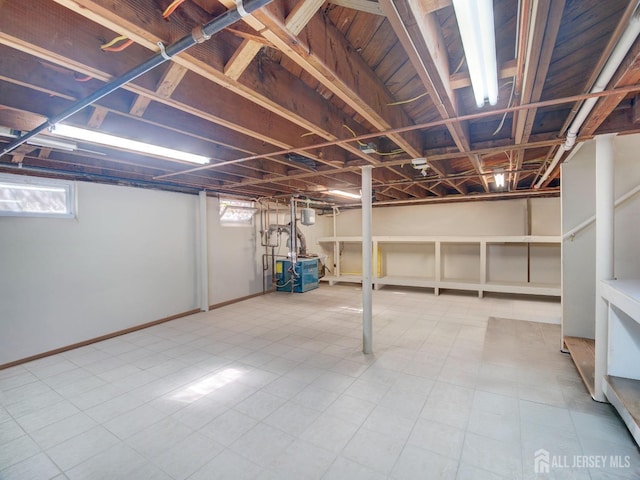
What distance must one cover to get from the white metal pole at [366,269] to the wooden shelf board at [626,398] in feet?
6.58

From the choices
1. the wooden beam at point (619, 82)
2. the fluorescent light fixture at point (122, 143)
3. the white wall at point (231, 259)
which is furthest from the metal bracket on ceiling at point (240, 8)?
the white wall at point (231, 259)

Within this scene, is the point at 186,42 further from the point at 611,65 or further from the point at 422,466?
the point at 422,466

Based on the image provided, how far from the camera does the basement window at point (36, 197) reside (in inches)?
126

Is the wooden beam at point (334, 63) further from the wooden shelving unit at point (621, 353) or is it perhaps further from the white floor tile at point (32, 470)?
the white floor tile at point (32, 470)

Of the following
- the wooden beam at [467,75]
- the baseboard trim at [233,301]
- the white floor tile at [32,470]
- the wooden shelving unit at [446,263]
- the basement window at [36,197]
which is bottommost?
the white floor tile at [32,470]

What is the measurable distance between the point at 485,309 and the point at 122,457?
5.46 m

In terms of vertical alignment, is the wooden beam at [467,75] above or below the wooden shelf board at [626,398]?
above

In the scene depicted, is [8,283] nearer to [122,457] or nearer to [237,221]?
[122,457]

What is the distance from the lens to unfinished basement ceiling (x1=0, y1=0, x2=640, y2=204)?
1180mm

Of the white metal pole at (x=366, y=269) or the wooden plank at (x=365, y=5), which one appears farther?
the white metal pole at (x=366, y=269)

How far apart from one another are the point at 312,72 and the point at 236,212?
16.2ft

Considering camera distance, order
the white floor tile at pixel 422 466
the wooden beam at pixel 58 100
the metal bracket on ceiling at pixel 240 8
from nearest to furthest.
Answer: the metal bracket on ceiling at pixel 240 8
the wooden beam at pixel 58 100
the white floor tile at pixel 422 466

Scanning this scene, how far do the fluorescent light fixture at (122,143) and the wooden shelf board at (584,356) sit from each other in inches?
165

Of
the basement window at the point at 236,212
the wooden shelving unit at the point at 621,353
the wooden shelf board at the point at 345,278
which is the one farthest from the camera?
the wooden shelf board at the point at 345,278
